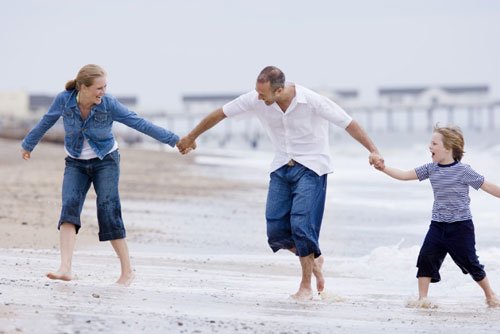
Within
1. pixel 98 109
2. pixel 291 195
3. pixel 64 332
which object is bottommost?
pixel 64 332

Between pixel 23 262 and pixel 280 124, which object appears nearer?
pixel 280 124

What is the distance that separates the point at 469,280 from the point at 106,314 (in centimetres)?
358

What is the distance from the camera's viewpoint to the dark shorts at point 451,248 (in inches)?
305

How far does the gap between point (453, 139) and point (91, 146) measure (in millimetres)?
2332

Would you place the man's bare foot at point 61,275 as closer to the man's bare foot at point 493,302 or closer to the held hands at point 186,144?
the held hands at point 186,144

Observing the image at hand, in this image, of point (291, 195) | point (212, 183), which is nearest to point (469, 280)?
point (291, 195)

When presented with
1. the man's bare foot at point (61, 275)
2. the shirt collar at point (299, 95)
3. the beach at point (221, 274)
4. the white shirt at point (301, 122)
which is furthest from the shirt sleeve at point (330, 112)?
the man's bare foot at point (61, 275)

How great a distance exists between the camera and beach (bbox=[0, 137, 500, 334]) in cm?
623

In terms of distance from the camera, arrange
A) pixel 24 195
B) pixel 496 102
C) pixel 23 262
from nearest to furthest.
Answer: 1. pixel 23 262
2. pixel 24 195
3. pixel 496 102

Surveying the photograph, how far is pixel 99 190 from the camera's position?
8000 millimetres

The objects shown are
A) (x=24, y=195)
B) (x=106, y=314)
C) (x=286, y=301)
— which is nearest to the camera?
(x=106, y=314)

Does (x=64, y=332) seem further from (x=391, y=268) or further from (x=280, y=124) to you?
(x=391, y=268)

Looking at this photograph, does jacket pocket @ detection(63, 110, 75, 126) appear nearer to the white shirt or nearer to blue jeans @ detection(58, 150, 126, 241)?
blue jeans @ detection(58, 150, 126, 241)

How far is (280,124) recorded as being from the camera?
7.79m
